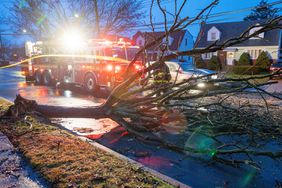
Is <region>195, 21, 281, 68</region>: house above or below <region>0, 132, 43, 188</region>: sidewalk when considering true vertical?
above

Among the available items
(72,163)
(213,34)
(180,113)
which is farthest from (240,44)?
(72,163)

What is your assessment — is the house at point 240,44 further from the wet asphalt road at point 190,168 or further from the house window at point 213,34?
the wet asphalt road at point 190,168

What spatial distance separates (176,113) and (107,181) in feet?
9.47

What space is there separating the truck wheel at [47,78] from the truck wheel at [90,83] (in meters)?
3.91

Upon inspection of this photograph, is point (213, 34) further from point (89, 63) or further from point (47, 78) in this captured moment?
point (89, 63)

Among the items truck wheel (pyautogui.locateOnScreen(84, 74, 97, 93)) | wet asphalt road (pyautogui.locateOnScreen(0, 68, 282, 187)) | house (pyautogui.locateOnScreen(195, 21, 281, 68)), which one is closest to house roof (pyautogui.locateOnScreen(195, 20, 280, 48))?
house (pyautogui.locateOnScreen(195, 21, 281, 68))

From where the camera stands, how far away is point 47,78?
48.7 feet

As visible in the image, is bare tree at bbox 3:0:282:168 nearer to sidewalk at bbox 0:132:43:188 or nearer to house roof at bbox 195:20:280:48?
sidewalk at bbox 0:132:43:188

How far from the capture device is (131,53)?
11359 millimetres

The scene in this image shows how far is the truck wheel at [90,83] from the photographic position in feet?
36.8

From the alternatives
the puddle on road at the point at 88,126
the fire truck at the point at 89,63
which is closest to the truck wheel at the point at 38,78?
the fire truck at the point at 89,63

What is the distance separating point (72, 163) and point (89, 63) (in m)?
8.32

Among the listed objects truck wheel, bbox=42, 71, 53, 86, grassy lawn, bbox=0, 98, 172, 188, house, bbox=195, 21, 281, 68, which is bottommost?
grassy lawn, bbox=0, 98, 172, 188

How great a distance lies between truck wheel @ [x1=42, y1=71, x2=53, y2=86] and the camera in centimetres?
1458
